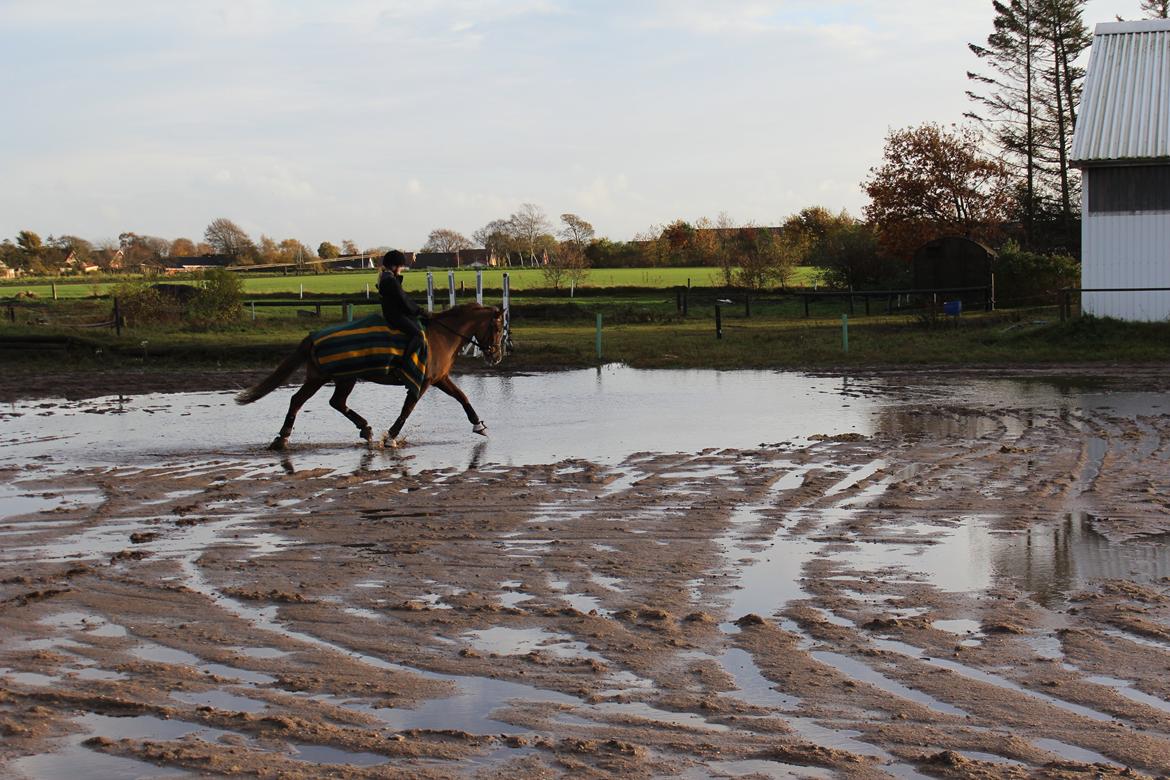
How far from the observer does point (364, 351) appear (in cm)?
1354

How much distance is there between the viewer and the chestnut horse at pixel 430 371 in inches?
535

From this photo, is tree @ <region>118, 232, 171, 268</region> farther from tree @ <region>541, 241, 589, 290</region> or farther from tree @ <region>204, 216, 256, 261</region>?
tree @ <region>541, 241, 589, 290</region>

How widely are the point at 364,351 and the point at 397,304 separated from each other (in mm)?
621

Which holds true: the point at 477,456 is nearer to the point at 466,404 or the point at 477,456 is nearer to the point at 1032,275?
the point at 466,404

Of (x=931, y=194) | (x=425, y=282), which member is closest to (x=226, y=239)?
(x=425, y=282)

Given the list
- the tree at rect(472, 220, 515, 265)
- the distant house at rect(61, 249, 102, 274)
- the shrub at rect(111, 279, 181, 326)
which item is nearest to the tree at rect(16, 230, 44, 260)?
the distant house at rect(61, 249, 102, 274)

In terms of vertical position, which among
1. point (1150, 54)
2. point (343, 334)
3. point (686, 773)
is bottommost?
point (686, 773)

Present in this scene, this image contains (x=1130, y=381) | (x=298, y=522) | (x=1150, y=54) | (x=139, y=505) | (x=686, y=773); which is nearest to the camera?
(x=686, y=773)

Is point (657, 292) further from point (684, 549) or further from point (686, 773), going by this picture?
point (686, 773)

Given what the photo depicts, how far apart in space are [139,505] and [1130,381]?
14900mm

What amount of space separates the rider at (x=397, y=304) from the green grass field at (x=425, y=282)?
1897 inches

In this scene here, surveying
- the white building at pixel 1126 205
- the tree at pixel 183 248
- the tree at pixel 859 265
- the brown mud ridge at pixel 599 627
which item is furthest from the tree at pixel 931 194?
the tree at pixel 183 248

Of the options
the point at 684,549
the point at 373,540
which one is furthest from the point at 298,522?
the point at 684,549

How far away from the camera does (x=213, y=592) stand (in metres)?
7.03
